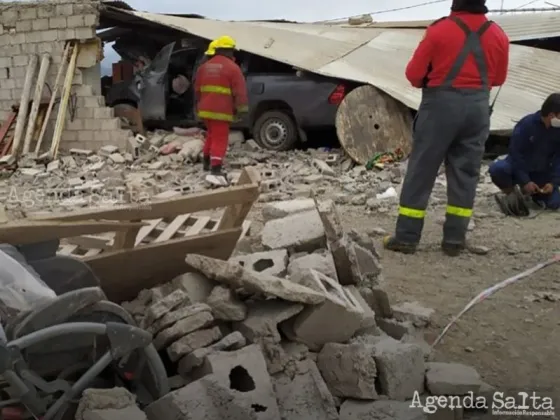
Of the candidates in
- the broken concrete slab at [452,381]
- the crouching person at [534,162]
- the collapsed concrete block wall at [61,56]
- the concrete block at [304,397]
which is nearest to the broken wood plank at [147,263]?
the concrete block at [304,397]

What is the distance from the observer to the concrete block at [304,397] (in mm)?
2963

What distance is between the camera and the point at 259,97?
10438 mm

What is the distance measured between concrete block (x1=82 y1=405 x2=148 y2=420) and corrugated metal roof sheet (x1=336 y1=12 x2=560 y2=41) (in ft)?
36.3

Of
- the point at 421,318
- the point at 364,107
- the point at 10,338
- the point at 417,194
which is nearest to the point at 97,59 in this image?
the point at 364,107

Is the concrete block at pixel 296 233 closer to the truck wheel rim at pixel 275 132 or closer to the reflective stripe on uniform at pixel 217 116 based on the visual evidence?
the reflective stripe on uniform at pixel 217 116

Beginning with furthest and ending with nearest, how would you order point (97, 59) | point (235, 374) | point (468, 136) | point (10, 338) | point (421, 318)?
1. point (97, 59)
2. point (468, 136)
3. point (421, 318)
4. point (235, 374)
5. point (10, 338)

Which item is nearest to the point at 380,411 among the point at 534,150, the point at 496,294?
the point at 496,294

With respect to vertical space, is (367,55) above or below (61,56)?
above

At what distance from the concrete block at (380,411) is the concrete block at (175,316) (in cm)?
75

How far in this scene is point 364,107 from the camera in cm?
951

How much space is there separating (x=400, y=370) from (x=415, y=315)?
0.97 metres

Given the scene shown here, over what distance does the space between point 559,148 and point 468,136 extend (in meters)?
1.63

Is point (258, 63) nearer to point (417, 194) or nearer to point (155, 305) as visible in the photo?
point (417, 194)

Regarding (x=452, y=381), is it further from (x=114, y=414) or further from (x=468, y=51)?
(x=468, y=51)
